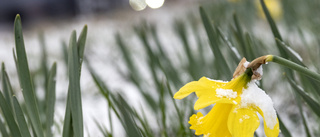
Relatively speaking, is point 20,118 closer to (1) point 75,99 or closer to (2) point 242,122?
(1) point 75,99

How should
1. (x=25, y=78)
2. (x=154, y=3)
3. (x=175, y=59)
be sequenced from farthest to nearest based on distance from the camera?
(x=154, y=3) → (x=175, y=59) → (x=25, y=78)

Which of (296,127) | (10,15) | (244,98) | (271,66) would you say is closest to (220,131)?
(244,98)

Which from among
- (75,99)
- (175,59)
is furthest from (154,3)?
(75,99)

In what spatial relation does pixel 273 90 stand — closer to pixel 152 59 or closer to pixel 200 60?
pixel 200 60

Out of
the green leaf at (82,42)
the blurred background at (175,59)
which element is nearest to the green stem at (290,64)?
the blurred background at (175,59)

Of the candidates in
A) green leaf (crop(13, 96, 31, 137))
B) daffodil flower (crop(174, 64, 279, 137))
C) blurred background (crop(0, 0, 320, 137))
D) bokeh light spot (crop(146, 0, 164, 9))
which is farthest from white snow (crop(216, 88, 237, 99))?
bokeh light spot (crop(146, 0, 164, 9))
